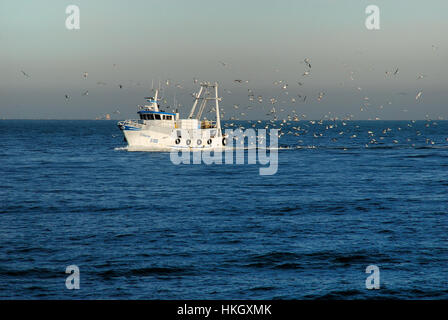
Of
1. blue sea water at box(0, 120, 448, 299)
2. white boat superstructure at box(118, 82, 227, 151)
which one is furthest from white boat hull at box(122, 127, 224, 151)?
blue sea water at box(0, 120, 448, 299)

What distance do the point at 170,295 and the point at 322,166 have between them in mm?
55826

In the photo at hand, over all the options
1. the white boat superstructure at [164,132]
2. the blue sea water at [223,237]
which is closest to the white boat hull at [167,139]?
the white boat superstructure at [164,132]

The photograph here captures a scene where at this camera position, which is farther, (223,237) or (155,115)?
(155,115)

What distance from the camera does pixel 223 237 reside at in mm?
27438

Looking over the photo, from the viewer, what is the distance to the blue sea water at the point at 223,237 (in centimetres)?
1948

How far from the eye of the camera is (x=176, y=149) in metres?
92.4

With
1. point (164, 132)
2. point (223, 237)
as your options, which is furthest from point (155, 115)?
point (223, 237)

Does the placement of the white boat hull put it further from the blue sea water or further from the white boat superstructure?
the blue sea water

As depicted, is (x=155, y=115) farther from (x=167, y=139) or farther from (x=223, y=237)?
(x=223, y=237)

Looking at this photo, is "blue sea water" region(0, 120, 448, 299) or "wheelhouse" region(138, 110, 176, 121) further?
"wheelhouse" region(138, 110, 176, 121)

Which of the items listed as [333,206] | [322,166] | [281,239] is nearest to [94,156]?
[322,166]

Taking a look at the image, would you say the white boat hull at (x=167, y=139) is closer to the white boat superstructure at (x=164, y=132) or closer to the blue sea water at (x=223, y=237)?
the white boat superstructure at (x=164, y=132)

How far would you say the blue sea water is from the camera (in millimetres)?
19484
